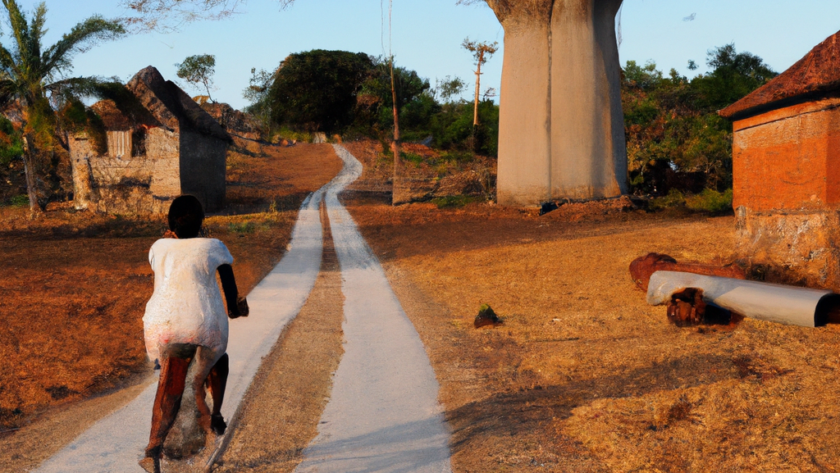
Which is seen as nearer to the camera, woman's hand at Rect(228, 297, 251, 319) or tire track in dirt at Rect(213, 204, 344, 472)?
woman's hand at Rect(228, 297, 251, 319)

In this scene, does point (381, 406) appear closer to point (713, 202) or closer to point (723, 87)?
point (713, 202)

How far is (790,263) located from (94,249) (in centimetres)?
1249

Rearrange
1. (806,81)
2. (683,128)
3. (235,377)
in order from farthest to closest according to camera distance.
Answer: (683,128) < (806,81) < (235,377)

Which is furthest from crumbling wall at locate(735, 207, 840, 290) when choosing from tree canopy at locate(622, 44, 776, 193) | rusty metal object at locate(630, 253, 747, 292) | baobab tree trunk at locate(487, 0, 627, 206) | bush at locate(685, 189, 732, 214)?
tree canopy at locate(622, 44, 776, 193)

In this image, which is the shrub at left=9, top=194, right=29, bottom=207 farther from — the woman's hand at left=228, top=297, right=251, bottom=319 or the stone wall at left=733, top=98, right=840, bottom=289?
the stone wall at left=733, top=98, right=840, bottom=289

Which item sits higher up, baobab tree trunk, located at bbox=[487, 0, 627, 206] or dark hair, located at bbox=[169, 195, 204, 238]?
baobab tree trunk, located at bbox=[487, 0, 627, 206]

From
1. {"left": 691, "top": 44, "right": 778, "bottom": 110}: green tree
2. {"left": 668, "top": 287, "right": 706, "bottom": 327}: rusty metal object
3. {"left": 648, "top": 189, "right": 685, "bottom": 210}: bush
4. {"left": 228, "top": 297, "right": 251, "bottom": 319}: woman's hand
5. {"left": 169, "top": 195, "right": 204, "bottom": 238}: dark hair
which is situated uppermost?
{"left": 691, "top": 44, "right": 778, "bottom": 110}: green tree

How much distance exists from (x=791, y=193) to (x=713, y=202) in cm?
958

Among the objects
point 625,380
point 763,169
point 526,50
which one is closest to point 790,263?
point 763,169

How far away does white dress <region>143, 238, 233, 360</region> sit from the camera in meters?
3.23

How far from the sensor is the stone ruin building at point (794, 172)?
661cm

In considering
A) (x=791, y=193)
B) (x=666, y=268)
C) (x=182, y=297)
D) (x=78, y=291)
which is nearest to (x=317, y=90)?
(x=78, y=291)

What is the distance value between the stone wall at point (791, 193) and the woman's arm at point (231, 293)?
6336mm

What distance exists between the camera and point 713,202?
1609 centimetres
